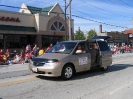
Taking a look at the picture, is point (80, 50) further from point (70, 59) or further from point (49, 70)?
point (49, 70)

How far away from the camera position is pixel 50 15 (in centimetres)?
3656

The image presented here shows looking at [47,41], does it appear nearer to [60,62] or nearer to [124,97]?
[60,62]

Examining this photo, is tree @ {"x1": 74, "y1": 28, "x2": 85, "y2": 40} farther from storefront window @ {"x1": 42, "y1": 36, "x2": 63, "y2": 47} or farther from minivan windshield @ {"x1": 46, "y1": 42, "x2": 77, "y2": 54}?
minivan windshield @ {"x1": 46, "y1": 42, "x2": 77, "y2": 54}

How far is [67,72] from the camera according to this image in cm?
906

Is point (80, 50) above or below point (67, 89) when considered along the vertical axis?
above

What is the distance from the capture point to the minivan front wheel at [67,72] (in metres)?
8.89

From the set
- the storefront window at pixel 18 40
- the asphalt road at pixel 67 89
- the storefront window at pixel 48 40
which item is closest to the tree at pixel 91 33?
the storefront window at pixel 48 40

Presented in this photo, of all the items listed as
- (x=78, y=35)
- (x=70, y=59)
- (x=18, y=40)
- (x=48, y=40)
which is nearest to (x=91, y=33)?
(x=78, y=35)

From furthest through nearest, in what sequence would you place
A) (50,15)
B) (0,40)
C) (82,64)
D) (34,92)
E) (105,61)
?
1. (50,15)
2. (0,40)
3. (105,61)
4. (82,64)
5. (34,92)

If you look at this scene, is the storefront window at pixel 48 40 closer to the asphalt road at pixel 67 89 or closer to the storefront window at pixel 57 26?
the storefront window at pixel 57 26

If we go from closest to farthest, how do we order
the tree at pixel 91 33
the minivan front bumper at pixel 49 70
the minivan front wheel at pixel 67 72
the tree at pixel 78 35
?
the minivan front bumper at pixel 49 70 → the minivan front wheel at pixel 67 72 → the tree at pixel 78 35 → the tree at pixel 91 33

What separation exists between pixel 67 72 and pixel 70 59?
1.79 feet

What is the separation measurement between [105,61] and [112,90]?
14.4 feet

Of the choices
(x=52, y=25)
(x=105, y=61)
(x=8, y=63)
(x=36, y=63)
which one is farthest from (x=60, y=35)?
(x=36, y=63)
